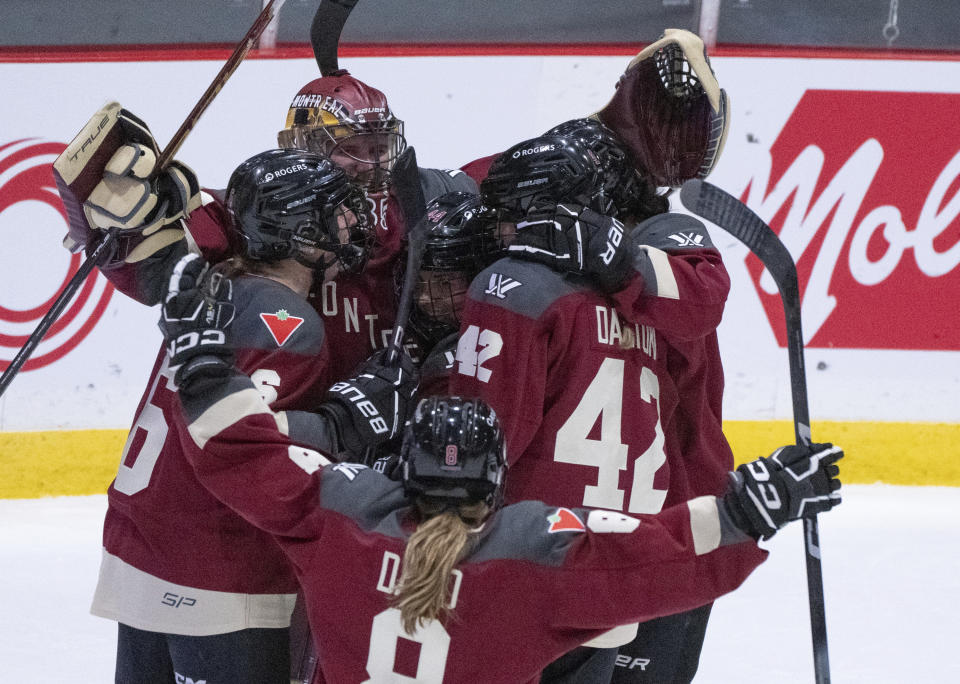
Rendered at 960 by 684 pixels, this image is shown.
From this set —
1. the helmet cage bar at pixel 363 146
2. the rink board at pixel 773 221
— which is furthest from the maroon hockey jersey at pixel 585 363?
the rink board at pixel 773 221

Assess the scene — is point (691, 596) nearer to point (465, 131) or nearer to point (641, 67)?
point (641, 67)

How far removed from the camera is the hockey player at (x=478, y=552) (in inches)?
61.1

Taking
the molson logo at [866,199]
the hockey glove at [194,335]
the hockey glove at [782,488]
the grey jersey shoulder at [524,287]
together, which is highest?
the molson logo at [866,199]

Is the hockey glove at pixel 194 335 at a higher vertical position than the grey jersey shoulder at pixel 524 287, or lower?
lower

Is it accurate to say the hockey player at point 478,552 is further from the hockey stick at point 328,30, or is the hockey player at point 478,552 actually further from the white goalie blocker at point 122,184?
the hockey stick at point 328,30

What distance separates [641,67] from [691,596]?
1.00m

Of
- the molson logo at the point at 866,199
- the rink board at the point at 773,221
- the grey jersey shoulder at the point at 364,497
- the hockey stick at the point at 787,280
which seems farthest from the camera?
the molson logo at the point at 866,199

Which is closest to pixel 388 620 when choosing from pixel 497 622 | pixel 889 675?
pixel 497 622

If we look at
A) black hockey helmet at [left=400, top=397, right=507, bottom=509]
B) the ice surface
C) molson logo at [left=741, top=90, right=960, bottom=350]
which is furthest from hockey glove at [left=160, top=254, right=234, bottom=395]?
molson logo at [left=741, top=90, right=960, bottom=350]

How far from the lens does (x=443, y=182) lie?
2508mm

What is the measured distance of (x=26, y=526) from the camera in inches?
150

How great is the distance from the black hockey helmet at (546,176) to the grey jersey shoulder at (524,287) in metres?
0.09

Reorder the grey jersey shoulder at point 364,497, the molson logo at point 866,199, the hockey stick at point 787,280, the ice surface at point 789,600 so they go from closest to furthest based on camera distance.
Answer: the grey jersey shoulder at point 364,497 → the hockey stick at point 787,280 → the ice surface at point 789,600 → the molson logo at point 866,199

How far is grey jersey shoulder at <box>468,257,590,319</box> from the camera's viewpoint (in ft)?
6.22
